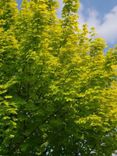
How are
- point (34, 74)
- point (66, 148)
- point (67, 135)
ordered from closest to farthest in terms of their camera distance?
point (34, 74)
point (67, 135)
point (66, 148)

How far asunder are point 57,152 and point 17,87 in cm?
571

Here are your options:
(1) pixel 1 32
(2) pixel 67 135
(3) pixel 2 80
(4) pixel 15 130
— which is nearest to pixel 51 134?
(2) pixel 67 135

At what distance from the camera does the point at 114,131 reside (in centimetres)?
3294

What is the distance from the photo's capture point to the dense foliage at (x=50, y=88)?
28.0 meters

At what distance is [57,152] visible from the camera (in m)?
31.9

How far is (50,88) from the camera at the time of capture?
28.3 m

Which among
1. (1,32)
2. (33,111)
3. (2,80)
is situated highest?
(1,32)

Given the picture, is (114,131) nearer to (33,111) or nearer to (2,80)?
(33,111)

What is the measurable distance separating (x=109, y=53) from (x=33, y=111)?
21.8 feet

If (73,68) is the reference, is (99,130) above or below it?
below

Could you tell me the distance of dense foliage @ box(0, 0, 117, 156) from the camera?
91.8ft

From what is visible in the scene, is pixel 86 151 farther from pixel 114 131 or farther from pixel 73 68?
pixel 73 68

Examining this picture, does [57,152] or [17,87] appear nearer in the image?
[17,87]

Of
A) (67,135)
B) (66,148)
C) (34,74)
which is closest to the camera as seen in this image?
(34,74)
